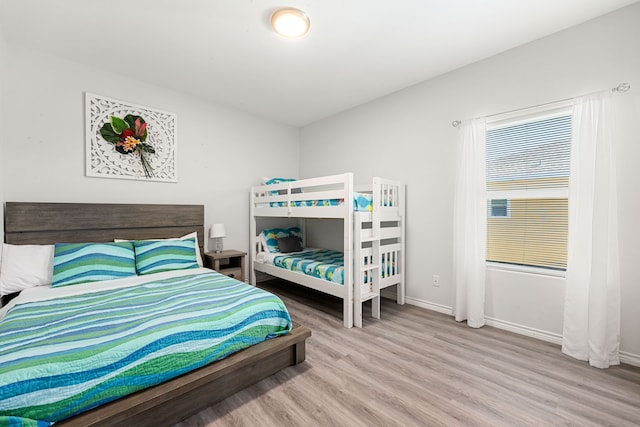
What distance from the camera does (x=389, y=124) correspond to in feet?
11.2

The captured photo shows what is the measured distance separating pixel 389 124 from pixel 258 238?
233 centimetres

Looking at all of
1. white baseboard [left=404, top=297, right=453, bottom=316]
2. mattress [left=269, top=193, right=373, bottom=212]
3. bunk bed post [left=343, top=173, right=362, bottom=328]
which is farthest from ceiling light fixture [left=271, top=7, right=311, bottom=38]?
white baseboard [left=404, top=297, right=453, bottom=316]

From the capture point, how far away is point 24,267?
88.1 inches

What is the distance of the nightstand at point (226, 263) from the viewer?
3256 millimetres

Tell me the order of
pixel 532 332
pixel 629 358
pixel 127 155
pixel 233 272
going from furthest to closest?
pixel 233 272, pixel 127 155, pixel 532 332, pixel 629 358

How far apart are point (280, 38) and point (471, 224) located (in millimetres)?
2404

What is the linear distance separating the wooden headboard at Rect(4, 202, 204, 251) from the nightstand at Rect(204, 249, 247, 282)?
246 millimetres

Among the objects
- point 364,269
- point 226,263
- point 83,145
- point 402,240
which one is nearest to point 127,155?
point 83,145

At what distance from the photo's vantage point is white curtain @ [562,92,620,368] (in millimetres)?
1946

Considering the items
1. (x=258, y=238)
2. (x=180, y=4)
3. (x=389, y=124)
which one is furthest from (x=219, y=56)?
(x=258, y=238)

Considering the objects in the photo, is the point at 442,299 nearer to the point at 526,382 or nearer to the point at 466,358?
the point at 466,358

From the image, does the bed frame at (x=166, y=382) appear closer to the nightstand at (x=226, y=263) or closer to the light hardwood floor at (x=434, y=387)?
the light hardwood floor at (x=434, y=387)

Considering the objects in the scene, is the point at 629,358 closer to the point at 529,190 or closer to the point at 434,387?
the point at 529,190

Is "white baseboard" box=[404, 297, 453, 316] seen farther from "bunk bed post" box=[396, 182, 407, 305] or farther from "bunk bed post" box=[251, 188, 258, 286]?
"bunk bed post" box=[251, 188, 258, 286]
